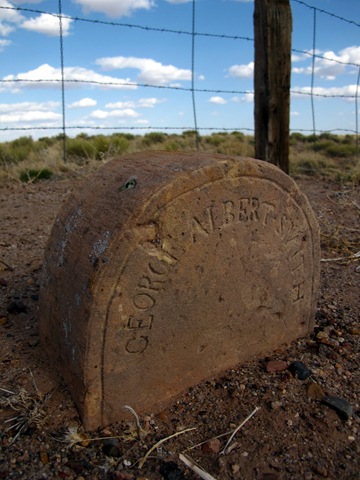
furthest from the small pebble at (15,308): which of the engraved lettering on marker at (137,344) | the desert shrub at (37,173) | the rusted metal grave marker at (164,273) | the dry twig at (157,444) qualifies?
the desert shrub at (37,173)

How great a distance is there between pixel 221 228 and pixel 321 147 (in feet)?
47.0

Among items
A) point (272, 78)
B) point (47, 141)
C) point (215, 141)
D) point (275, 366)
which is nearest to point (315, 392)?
point (275, 366)

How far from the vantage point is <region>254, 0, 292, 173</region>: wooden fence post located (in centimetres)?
428

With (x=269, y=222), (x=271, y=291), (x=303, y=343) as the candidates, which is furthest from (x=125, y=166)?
(x=303, y=343)

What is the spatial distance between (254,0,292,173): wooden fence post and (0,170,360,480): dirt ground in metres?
2.07

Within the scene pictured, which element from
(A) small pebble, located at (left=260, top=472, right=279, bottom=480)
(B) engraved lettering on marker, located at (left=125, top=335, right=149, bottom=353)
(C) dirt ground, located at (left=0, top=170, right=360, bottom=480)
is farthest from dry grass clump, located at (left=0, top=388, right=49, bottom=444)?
(A) small pebble, located at (left=260, top=472, right=279, bottom=480)

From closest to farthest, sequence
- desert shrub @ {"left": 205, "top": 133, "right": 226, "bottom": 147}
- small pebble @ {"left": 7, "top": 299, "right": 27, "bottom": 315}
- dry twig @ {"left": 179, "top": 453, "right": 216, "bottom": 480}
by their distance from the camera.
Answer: dry twig @ {"left": 179, "top": 453, "right": 216, "bottom": 480} → small pebble @ {"left": 7, "top": 299, "right": 27, "bottom": 315} → desert shrub @ {"left": 205, "top": 133, "right": 226, "bottom": 147}

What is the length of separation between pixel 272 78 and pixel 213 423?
125 inches

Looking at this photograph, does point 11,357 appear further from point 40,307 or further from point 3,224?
point 3,224

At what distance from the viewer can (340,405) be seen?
213 centimetres

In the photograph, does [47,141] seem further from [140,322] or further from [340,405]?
[340,405]

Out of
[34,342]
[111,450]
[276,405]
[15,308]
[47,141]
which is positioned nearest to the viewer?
[111,450]

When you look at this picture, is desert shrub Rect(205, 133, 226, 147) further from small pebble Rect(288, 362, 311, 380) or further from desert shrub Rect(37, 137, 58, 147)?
small pebble Rect(288, 362, 311, 380)

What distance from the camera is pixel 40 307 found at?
2.44 m
